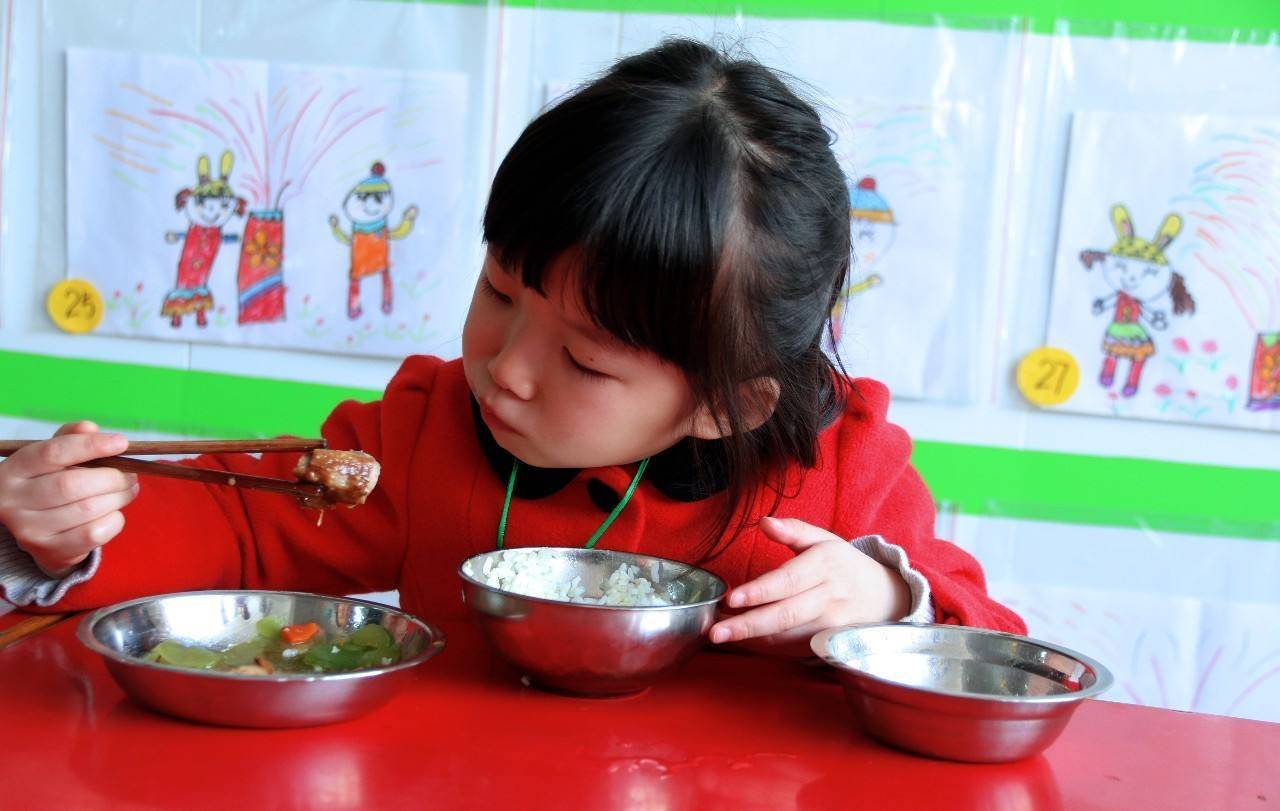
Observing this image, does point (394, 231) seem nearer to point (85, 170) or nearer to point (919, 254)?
point (85, 170)

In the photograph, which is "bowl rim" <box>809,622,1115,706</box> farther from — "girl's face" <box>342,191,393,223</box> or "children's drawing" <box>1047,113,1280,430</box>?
"girl's face" <box>342,191,393,223</box>

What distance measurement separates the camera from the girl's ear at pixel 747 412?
1.06m

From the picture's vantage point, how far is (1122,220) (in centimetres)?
192

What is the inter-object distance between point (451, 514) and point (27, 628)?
1.29 feet

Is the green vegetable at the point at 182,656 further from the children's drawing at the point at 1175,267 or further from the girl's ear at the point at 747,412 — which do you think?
the children's drawing at the point at 1175,267

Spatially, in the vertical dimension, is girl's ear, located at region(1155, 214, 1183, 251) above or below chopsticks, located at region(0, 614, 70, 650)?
above

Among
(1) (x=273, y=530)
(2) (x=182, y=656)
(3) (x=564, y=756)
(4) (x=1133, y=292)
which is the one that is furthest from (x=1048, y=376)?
(2) (x=182, y=656)

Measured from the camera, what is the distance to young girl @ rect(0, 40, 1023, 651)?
95 centimetres

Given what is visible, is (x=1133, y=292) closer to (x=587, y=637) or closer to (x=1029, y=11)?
(x=1029, y=11)

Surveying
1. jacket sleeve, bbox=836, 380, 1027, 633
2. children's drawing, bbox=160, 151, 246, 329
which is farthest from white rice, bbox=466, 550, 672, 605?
children's drawing, bbox=160, 151, 246, 329

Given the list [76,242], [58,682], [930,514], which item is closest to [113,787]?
[58,682]

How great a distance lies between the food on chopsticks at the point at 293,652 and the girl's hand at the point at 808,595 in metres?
0.25

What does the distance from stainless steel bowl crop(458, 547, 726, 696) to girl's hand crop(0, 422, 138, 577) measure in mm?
291

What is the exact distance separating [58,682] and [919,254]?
4.88 feet
